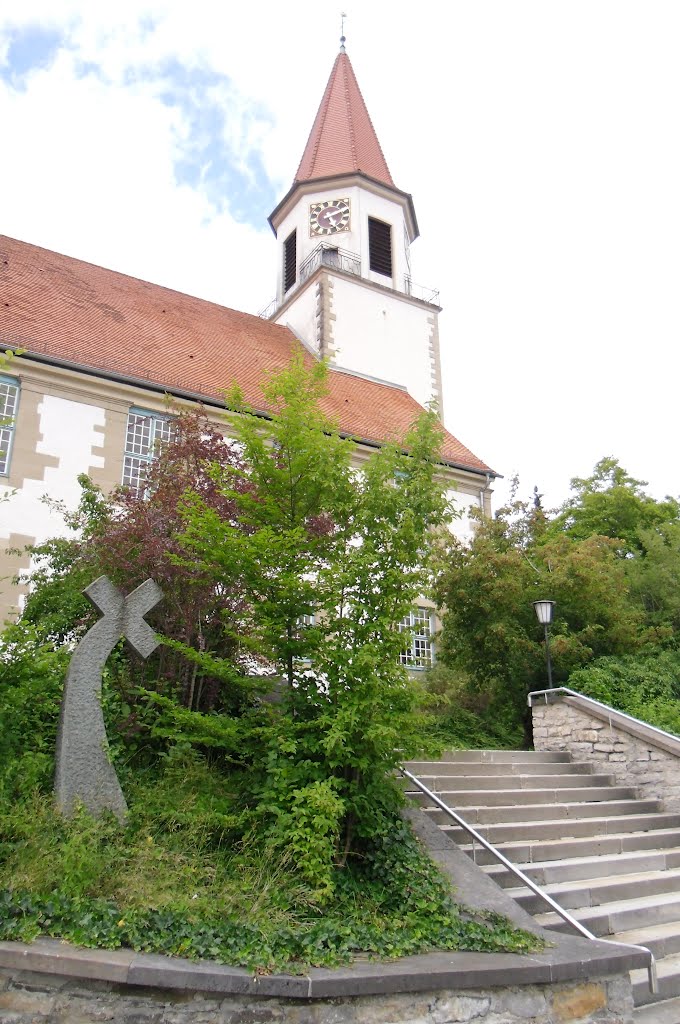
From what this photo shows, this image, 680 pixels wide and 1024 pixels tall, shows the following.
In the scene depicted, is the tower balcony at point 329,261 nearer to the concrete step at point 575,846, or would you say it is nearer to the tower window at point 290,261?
the tower window at point 290,261

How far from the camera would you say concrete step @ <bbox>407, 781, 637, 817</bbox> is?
7328mm

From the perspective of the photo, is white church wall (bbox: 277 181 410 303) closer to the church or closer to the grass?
the church

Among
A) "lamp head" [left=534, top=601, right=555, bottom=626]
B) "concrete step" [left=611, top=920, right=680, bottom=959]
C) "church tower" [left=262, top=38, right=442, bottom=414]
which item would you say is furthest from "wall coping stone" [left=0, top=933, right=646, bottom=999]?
"church tower" [left=262, top=38, right=442, bottom=414]

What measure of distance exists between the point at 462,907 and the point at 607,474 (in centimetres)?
2358

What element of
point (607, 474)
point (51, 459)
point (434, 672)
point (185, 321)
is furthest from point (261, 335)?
point (607, 474)

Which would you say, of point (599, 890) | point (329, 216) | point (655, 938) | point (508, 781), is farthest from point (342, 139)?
point (655, 938)

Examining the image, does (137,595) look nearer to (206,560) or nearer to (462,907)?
(206,560)

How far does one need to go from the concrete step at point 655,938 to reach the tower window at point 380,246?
2077 centimetres

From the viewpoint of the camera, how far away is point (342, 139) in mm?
25781

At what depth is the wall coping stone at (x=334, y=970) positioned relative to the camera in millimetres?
3773

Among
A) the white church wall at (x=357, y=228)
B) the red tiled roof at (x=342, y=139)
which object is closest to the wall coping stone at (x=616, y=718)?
the white church wall at (x=357, y=228)

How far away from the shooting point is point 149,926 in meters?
4.20

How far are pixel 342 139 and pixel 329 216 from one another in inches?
140

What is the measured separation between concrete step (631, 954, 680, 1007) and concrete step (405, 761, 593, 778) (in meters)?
2.66
